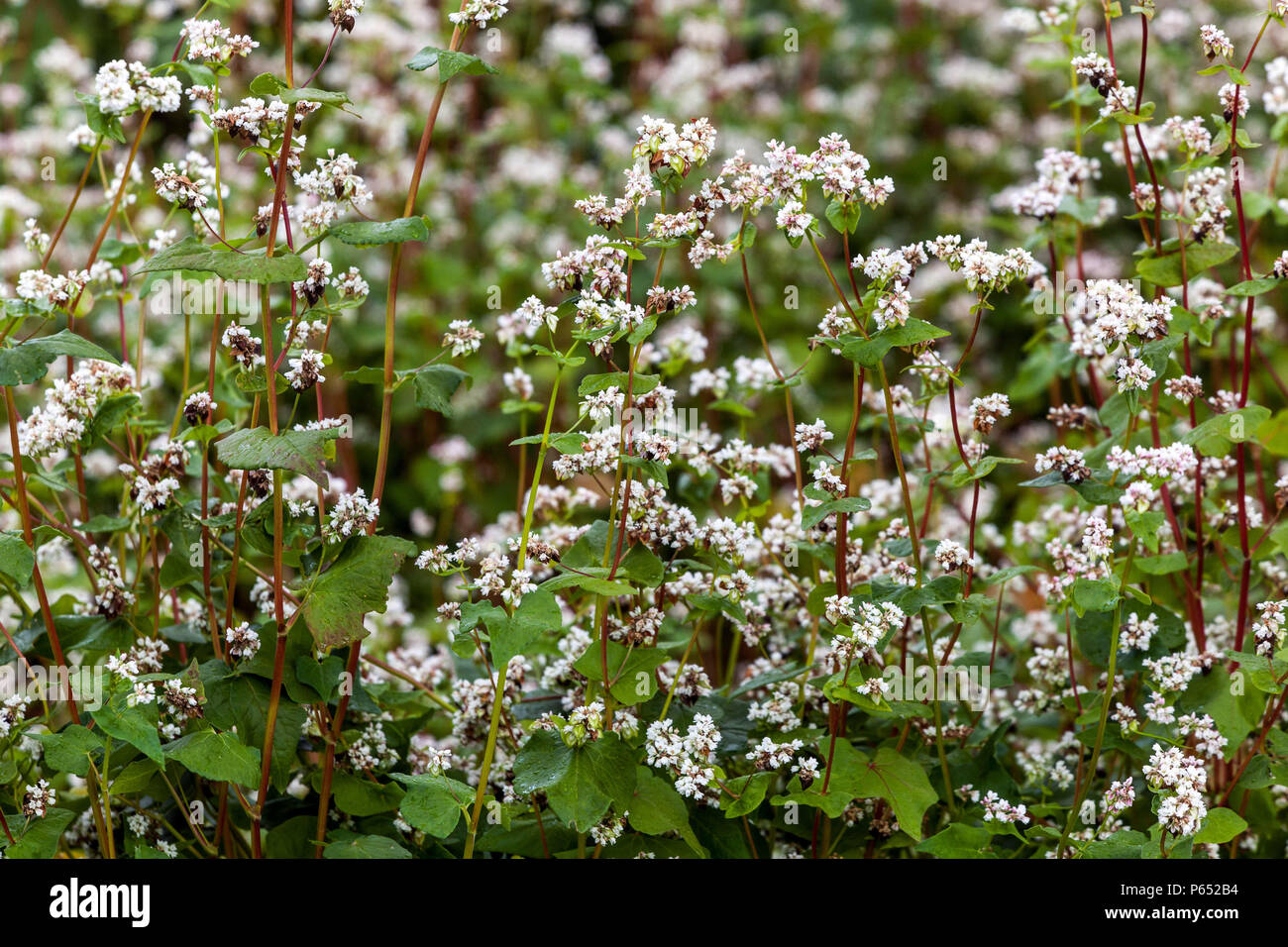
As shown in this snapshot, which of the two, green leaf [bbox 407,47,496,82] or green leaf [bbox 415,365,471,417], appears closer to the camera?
green leaf [bbox 407,47,496,82]

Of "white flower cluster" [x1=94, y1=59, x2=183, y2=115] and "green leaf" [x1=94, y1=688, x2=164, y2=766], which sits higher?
"white flower cluster" [x1=94, y1=59, x2=183, y2=115]

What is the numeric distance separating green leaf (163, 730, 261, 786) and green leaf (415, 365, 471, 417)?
1.71 feet

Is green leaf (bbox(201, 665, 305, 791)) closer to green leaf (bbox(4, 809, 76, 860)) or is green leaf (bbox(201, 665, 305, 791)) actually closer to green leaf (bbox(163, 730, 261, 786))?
green leaf (bbox(163, 730, 261, 786))

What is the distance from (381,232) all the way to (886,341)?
0.68 meters

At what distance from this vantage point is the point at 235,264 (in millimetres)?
1602

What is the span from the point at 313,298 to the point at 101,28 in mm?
4663

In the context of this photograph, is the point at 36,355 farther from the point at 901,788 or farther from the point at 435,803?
the point at 901,788

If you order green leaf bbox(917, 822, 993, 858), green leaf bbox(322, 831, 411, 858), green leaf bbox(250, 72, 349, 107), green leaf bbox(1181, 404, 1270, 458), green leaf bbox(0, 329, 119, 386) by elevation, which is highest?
green leaf bbox(250, 72, 349, 107)

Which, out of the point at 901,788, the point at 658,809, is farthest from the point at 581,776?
the point at 901,788

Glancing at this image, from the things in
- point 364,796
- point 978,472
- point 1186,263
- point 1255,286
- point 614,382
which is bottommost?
point 364,796

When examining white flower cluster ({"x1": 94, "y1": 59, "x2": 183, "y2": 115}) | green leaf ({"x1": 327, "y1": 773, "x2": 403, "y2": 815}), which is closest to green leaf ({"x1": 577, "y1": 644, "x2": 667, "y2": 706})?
green leaf ({"x1": 327, "y1": 773, "x2": 403, "y2": 815})

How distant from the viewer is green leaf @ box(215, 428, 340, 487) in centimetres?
154

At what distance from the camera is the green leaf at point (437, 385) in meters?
1.77
